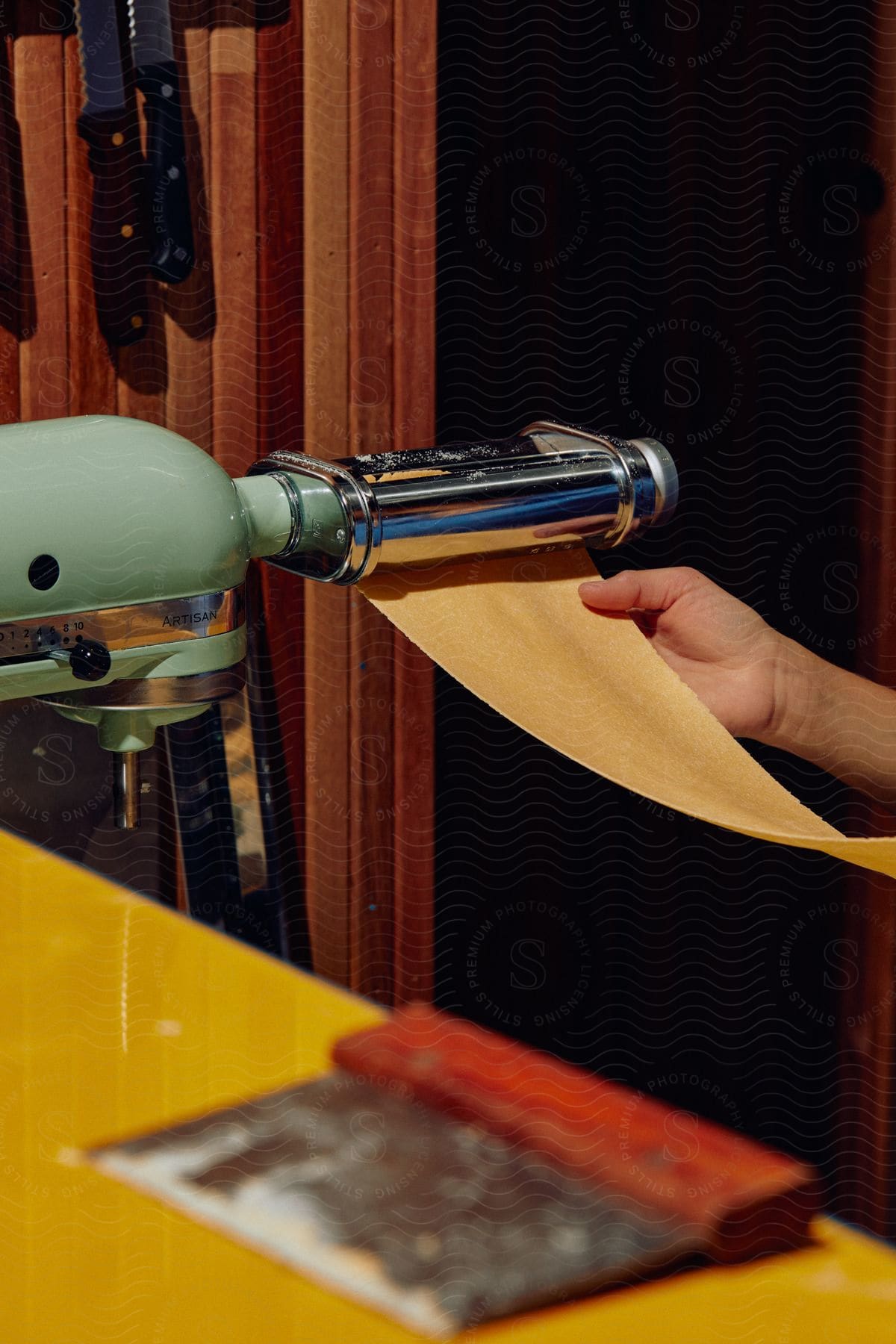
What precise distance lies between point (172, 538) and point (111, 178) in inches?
43.2

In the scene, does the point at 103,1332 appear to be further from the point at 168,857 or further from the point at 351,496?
the point at 168,857

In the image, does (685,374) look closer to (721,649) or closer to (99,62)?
(721,649)

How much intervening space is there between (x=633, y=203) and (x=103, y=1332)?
3.36 feet

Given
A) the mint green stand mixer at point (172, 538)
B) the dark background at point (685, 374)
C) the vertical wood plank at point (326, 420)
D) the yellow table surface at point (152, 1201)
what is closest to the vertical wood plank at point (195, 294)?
the vertical wood plank at point (326, 420)

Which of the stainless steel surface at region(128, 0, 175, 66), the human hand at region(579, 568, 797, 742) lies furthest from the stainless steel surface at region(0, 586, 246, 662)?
the stainless steel surface at region(128, 0, 175, 66)

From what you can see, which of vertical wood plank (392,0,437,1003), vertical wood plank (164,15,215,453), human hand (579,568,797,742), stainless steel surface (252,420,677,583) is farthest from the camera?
vertical wood plank (164,15,215,453)

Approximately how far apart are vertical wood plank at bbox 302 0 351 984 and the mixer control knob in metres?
0.90

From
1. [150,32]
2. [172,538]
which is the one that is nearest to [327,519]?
[172,538]

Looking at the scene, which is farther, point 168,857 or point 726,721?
point 168,857

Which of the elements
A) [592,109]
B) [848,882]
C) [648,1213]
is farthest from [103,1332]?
[592,109]

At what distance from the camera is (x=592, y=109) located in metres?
1.27

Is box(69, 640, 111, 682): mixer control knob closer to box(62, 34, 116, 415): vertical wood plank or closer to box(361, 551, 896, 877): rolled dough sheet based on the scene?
box(361, 551, 896, 877): rolled dough sheet

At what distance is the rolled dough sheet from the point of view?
655 millimetres

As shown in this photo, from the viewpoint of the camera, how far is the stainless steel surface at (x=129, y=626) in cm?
52
